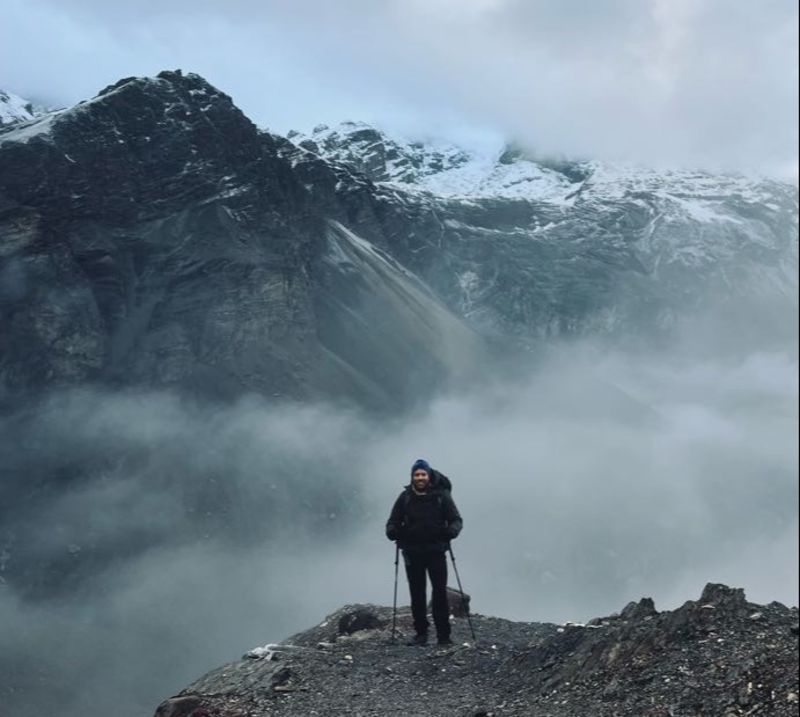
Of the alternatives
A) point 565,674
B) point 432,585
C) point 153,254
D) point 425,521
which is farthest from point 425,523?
point 153,254

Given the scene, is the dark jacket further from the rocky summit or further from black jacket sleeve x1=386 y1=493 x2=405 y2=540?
the rocky summit

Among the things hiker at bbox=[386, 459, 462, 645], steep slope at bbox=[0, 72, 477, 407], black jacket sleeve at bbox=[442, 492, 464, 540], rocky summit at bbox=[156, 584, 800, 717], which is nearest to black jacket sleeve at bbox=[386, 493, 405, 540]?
hiker at bbox=[386, 459, 462, 645]

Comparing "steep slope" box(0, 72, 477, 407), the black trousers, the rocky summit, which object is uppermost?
"steep slope" box(0, 72, 477, 407)

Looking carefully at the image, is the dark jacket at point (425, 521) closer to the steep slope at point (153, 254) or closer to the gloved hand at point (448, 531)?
the gloved hand at point (448, 531)

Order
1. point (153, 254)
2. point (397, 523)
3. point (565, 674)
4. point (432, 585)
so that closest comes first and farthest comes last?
1. point (565, 674)
2. point (397, 523)
3. point (432, 585)
4. point (153, 254)

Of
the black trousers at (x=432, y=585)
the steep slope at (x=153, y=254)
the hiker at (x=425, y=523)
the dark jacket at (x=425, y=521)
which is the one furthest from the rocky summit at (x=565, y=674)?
the steep slope at (x=153, y=254)

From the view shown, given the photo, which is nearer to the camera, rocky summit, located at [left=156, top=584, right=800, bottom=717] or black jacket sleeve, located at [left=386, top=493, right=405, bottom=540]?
rocky summit, located at [left=156, top=584, right=800, bottom=717]

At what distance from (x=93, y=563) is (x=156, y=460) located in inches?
852

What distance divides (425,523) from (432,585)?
177cm

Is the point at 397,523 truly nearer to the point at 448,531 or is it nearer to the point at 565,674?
the point at 448,531

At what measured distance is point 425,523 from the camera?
19.5 metres

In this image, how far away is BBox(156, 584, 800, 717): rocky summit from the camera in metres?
14.3

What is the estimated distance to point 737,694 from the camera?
45.1 feet

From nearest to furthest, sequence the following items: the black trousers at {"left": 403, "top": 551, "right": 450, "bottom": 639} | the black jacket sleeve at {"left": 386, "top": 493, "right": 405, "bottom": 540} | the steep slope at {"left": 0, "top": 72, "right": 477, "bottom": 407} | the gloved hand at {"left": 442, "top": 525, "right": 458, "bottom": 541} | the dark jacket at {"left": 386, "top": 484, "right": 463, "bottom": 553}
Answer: the gloved hand at {"left": 442, "top": 525, "right": 458, "bottom": 541} < the dark jacket at {"left": 386, "top": 484, "right": 463, "bottom": 553} < the black jacket sleeve at {"left": 386, "top": 493, "right": 405, "bottom": 540} < the black trousers at {"left": 403, "top": 551, "right": 450, "bottom": 639} < the steep slope at {"left": 0, "top": 72, "right": 477, "bottom": 407}
